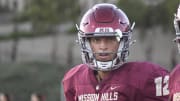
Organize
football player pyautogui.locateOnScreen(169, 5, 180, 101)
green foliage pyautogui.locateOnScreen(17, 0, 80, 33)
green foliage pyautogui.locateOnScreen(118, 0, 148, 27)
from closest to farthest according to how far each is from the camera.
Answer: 1. football player pyautogui.locateOnScreen(169, 5, 180, 101)
2. green foliage pyautogui.locateOnScreen(118, 0, 148, 27)
3. green foliage pyautogui.locateOnScreen(17, 0, 80, 33)

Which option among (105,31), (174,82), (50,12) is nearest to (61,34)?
(50,12)

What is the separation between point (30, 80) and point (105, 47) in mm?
14063

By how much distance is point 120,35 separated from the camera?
3.75 meters

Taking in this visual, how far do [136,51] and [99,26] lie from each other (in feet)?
70.3

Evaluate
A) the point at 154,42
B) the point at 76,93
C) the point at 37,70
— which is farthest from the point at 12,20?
the point at 76,93

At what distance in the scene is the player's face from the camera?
3.75 meters

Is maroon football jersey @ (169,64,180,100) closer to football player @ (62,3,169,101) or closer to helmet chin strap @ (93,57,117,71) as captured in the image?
football player @ (62,3,169,101)

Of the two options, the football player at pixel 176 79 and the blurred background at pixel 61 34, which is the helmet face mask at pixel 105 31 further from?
the blurred background at pixel 61 34

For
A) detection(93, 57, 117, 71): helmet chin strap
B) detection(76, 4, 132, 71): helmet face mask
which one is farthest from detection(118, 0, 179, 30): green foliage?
detection(93, 57, 117, 71): helmet chin strap

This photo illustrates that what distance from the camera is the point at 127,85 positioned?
12.3 ft

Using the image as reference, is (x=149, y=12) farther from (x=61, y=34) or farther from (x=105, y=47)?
(x=105, y=47)

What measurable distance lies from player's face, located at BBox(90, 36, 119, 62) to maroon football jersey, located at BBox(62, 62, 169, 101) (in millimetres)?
107

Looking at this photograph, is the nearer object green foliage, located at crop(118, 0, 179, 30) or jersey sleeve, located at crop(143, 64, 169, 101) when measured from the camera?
jersey sleeve, located at crop(143, 64, 169, 101)

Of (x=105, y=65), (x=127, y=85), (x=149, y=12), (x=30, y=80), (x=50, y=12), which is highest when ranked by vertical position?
(x=105, y=65)
